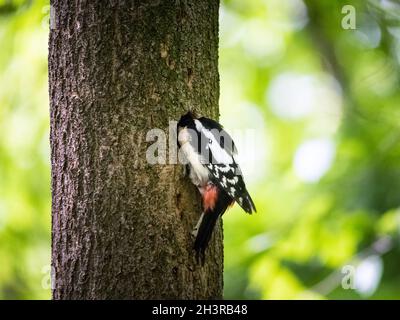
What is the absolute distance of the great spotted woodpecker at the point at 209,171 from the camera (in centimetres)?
332

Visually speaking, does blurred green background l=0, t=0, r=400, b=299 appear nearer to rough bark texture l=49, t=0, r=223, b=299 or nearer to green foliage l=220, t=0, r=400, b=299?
green foliage l=220, t=0, r=400, b=299

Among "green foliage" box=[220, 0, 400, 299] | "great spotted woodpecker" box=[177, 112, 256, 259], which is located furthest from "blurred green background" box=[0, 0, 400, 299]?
"great spotted woodpecker" box=[177, 112, 256, 259]

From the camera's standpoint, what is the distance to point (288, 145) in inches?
342

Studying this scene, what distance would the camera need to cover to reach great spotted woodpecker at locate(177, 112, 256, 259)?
3.32 meters

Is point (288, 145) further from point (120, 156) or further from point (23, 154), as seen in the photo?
point (120, 156)

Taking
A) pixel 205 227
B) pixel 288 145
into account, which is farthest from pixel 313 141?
pixel 205 227

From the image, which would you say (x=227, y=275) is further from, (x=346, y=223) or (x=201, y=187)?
(x=201, y=187)

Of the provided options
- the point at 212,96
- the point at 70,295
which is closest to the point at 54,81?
the point at 212,96

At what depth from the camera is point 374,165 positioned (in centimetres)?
615

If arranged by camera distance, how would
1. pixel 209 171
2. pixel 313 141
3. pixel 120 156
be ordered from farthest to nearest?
pixel 313 141 → pixel 209 171 → pixel 120 156

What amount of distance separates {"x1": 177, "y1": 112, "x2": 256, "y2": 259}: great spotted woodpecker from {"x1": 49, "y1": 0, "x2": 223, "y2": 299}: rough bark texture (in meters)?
0.09

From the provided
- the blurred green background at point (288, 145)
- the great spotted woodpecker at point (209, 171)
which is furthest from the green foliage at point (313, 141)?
the great spotted woodpecker at point (209, 171)

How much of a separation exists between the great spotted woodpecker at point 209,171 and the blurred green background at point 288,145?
76cm

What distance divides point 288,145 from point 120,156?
18.9 feet
